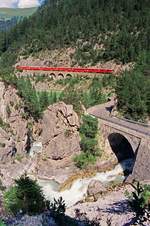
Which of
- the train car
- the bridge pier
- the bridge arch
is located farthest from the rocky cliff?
the train car

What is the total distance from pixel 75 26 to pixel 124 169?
7242 cm

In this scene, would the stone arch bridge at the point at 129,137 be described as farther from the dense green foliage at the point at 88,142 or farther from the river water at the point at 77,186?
the river water at the point at 77,186

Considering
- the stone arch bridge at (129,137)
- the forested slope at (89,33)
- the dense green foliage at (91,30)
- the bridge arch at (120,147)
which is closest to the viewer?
the stone arch bridge at (129,137)

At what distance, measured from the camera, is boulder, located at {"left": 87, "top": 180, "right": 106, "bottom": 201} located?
52.9 m

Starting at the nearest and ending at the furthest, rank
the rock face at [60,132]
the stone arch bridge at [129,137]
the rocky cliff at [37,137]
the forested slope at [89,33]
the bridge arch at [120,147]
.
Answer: the stone arch bridge at [129,137] → the rocky cliff at [37,137] → the rock face at [60,132] → the bridge arch at [120,147] → the forested slope at [89,33]

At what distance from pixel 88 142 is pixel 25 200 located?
2311cm

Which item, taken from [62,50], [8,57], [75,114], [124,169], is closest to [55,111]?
[75,114]

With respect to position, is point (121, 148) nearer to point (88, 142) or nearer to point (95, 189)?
point (88, 142)

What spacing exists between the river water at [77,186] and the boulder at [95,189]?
83 cm

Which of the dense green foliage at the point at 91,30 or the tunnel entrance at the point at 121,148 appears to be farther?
the dense green foliage at the point at 91,30

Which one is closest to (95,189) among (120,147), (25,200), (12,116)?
(120,147)

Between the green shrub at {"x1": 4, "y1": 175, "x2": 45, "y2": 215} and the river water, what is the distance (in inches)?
422

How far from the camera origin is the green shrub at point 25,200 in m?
39.9

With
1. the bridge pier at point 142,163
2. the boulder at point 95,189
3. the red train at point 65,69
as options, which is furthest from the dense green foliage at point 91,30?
the boulder at point 95,189
